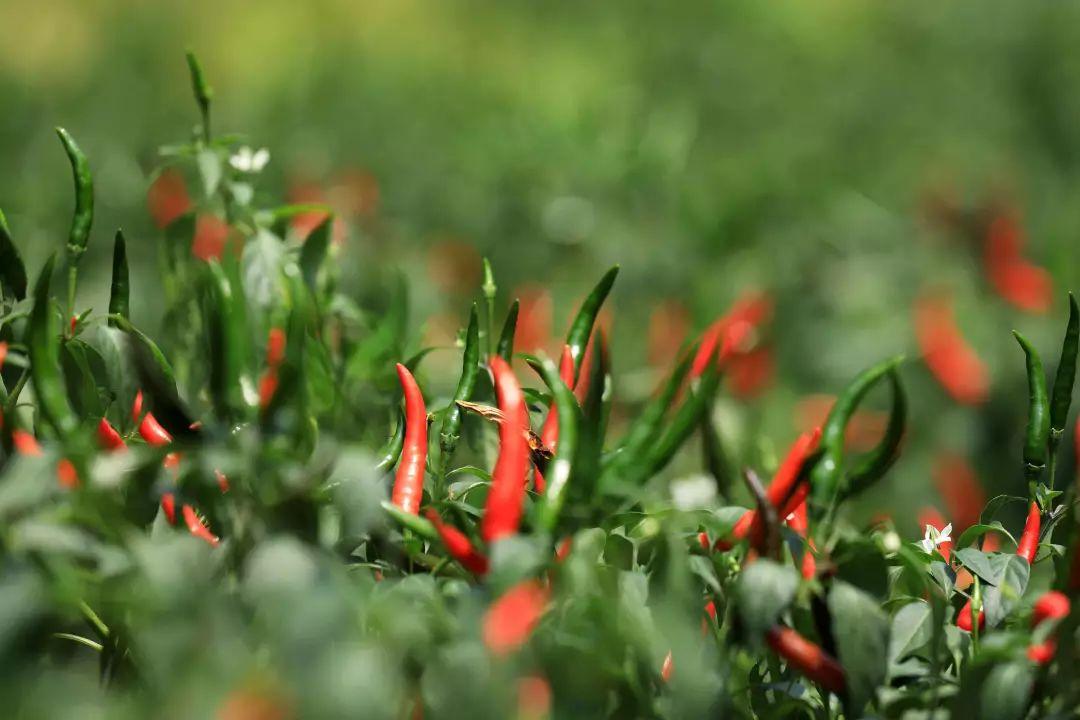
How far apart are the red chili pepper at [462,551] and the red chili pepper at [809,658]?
0.55 ft

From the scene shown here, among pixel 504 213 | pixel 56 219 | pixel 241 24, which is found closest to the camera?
pixel 56 219

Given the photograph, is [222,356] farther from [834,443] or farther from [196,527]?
[834,443]

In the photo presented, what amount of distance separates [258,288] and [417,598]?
42cm

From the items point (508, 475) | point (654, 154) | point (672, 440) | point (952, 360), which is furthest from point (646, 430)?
point (654, 154)

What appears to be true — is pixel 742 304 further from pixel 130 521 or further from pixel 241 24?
pixel 241 24

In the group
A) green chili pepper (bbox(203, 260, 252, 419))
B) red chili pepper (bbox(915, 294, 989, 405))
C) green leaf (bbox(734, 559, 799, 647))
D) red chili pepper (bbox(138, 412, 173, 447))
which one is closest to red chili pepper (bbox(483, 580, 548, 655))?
green leaf (bbox(734, 559, 799, 647))

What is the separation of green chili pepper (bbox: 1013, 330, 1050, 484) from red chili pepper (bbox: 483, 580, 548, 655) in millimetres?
369

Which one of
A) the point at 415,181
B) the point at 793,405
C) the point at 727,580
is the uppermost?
the point at 727,580

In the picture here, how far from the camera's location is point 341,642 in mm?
592

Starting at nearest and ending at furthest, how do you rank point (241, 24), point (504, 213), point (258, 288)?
point (258, 288)
point (504, 213)
point (241, 24)

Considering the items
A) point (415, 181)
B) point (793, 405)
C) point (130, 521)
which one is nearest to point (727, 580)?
point (130, 521)

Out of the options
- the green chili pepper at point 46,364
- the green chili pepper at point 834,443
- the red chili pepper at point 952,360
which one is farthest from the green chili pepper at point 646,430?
the red chili pepper at point 952,360

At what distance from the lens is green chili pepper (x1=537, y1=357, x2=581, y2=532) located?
73cm

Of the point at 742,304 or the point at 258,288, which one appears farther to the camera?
the point at 742,304
